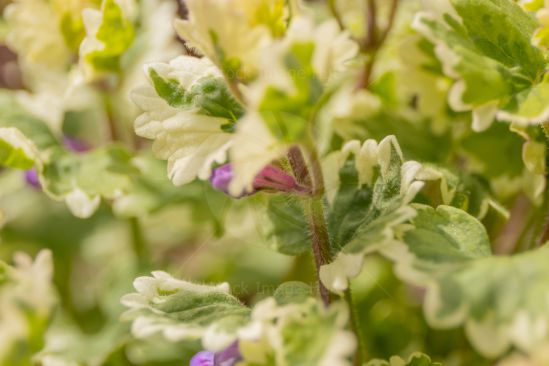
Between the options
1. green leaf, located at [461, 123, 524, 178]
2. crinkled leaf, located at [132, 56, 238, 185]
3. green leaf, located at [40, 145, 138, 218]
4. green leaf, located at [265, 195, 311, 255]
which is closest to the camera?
crinkled leaf, located at [132, 56, 238, 185]

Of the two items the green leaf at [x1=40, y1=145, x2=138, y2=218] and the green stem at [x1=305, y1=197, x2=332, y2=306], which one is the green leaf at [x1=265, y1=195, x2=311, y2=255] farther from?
the green leaf at [x1=40, y1=145, x2=138, y2=218]

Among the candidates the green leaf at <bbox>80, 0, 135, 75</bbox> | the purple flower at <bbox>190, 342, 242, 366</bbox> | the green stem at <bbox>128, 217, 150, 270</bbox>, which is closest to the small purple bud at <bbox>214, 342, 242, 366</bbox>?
the purple flower at <bbox>190, 342, 242, 366</bbox>

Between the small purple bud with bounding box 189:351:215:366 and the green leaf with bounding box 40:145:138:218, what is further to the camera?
the green leaf with bounding box 40:145:138:218

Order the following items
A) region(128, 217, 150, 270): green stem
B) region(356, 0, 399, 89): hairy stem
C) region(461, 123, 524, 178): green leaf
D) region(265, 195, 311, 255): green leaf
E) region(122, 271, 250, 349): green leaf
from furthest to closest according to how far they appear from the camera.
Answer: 1. region(128, 217, 150, 270): green stem
2. region(356, 0, 399, 89): hairy stem
3. region(461, 123, 524, 178): green leaf
4. region(265, 195, 311, 255): green leaf
5. region(122, 271, 250, 349): green leaf

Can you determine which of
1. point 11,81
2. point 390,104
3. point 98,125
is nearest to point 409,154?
point 390,104

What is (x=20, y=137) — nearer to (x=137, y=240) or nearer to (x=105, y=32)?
(x=105, y=32)

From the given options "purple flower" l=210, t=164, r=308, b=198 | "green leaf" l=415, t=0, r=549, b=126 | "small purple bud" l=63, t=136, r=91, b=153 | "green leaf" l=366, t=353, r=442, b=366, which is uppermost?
"green leaf" l=415, t=0, r=549, b=126
